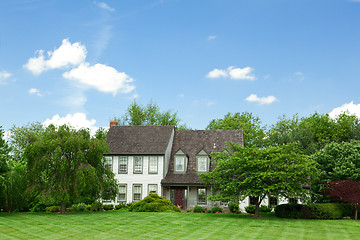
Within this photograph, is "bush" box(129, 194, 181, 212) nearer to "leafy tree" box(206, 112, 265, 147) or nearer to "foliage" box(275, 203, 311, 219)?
"foliage" box(275, 203, 311, 219)

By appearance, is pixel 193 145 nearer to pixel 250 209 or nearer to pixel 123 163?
pixel 123 163

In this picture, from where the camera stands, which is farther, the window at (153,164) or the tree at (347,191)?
the window at (153,164)

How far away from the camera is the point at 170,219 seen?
80.1 feet

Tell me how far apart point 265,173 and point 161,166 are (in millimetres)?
12921

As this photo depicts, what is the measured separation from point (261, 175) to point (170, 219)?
21.5 ft

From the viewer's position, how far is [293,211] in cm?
2811

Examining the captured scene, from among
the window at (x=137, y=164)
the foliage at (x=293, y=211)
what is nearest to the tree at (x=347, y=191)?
the foliage at (x=293, y=211)

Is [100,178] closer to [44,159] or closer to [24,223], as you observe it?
[44,159]

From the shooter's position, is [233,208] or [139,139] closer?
[233,208]

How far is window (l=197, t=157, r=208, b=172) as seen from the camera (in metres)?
36.2

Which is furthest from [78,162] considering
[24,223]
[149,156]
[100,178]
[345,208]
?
[345,208]

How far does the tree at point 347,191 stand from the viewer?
2735cm

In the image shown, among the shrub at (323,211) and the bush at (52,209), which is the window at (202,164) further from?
the bush at (52,209)

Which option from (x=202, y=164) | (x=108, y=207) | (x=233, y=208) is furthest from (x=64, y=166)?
(x=233, y=208)
